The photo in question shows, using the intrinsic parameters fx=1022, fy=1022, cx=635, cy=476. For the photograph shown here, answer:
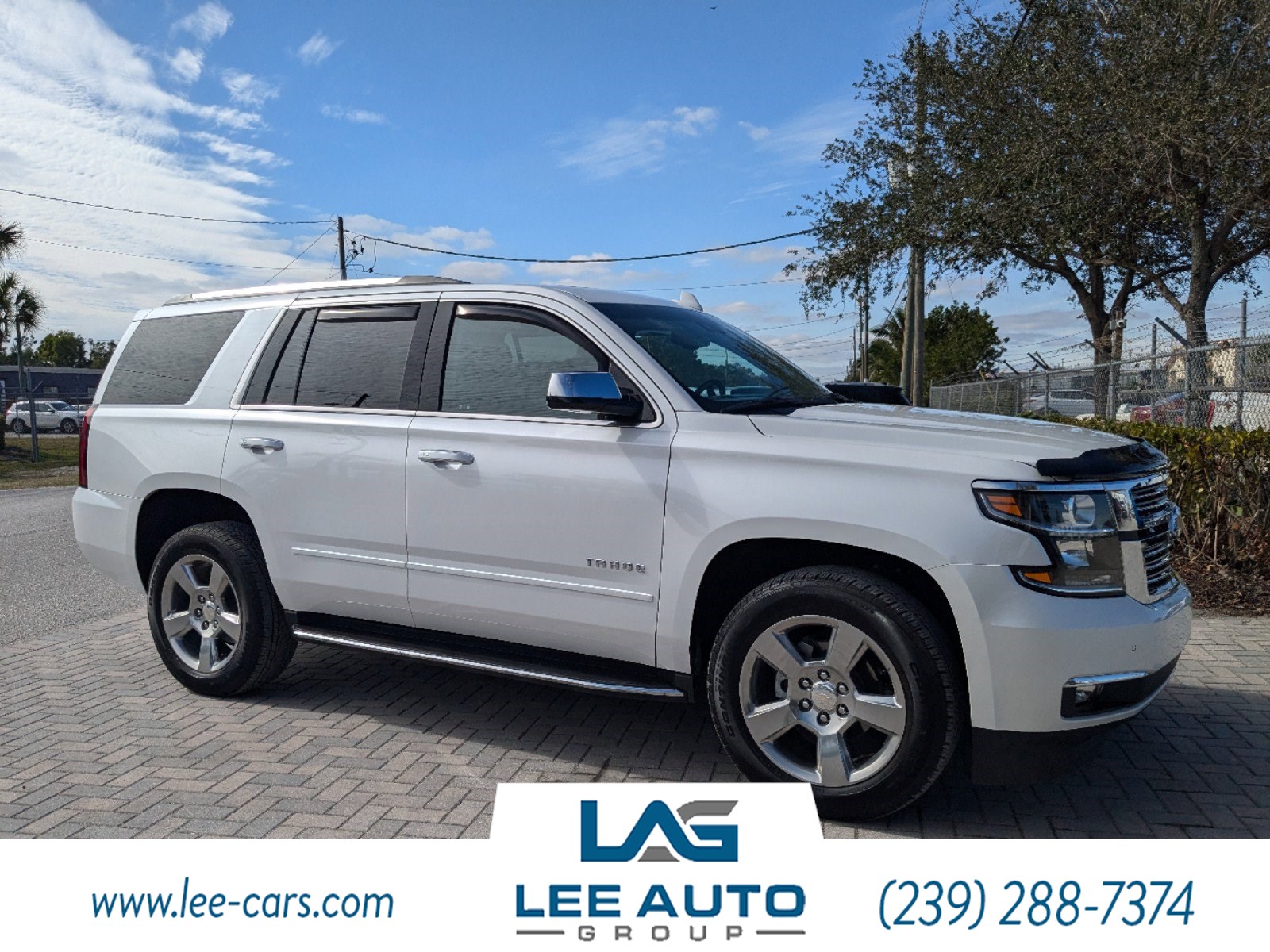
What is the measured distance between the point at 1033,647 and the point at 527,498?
6.42 feet

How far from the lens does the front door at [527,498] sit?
12.9 ft

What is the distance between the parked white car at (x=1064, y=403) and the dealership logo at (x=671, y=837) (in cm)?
1709

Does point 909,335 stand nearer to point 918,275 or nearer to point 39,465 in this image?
point 918,275

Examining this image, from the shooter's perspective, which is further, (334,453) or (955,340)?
(955,340)

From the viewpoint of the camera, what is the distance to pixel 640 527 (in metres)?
3.88

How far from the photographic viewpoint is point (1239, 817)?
3719 millimetres

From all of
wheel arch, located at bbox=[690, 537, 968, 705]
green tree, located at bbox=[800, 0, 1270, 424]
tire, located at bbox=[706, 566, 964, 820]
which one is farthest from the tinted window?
green tree, located at bbox=[800, 0, 1270, 424]

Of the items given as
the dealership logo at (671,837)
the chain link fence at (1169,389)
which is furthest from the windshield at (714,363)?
the chain link fence at (1169,389)

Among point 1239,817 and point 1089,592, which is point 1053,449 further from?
point 1239,817

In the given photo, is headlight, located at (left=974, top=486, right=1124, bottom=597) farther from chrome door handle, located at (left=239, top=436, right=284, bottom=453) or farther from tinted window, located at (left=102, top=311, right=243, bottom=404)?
tinted window, located at (left=102, top=311, right=243, bottom=404)

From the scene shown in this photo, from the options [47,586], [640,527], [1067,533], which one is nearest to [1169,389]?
[1067,533]

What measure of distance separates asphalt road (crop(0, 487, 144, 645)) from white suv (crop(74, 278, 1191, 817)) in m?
2.20

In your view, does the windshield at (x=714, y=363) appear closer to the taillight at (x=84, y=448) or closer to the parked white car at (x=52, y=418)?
the taillight at (x=84, y=448)

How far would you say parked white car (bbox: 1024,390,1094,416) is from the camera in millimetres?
18094
